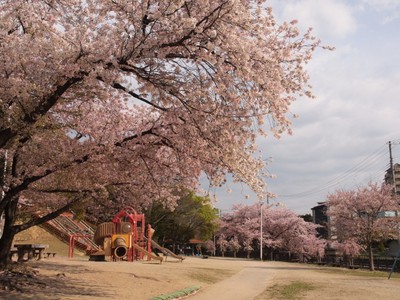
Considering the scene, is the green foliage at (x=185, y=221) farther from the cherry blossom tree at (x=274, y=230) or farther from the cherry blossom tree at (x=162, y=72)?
the cherry blossom tree at (x=162, y=72)

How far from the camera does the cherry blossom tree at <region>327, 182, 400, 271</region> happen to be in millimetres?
32625

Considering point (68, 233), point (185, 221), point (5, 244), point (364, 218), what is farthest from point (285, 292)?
point (185, 221)

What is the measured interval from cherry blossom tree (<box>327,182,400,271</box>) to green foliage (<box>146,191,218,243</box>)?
15.8m

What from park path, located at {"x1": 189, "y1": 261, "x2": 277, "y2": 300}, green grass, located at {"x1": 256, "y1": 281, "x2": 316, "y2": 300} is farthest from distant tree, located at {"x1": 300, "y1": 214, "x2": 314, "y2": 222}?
green grass, located at {"x1": 256, "y1": 281, "x2": 316, "y2": 300}

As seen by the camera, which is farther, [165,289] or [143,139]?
[165,289]

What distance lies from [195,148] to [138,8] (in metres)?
3.40

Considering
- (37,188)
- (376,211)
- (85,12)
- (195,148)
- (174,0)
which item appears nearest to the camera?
(174,0)

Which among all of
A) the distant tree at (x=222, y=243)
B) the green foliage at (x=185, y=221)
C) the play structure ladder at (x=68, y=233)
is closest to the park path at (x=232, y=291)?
the play structure ladder at (x=68, y=233)

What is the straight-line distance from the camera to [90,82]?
7.63 meters

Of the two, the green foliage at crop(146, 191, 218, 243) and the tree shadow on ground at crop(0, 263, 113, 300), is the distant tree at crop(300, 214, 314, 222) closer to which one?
the green foliage at crop(146, 191, 218, 243)

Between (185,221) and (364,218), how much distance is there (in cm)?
2169

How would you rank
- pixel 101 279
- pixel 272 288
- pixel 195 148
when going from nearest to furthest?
pixel 195 148 → pixel 101 279 → pixel 272 288

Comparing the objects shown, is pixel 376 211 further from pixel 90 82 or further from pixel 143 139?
pixel 90 82

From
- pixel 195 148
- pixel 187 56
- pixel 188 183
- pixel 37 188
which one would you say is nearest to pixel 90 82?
pixel 187 56
